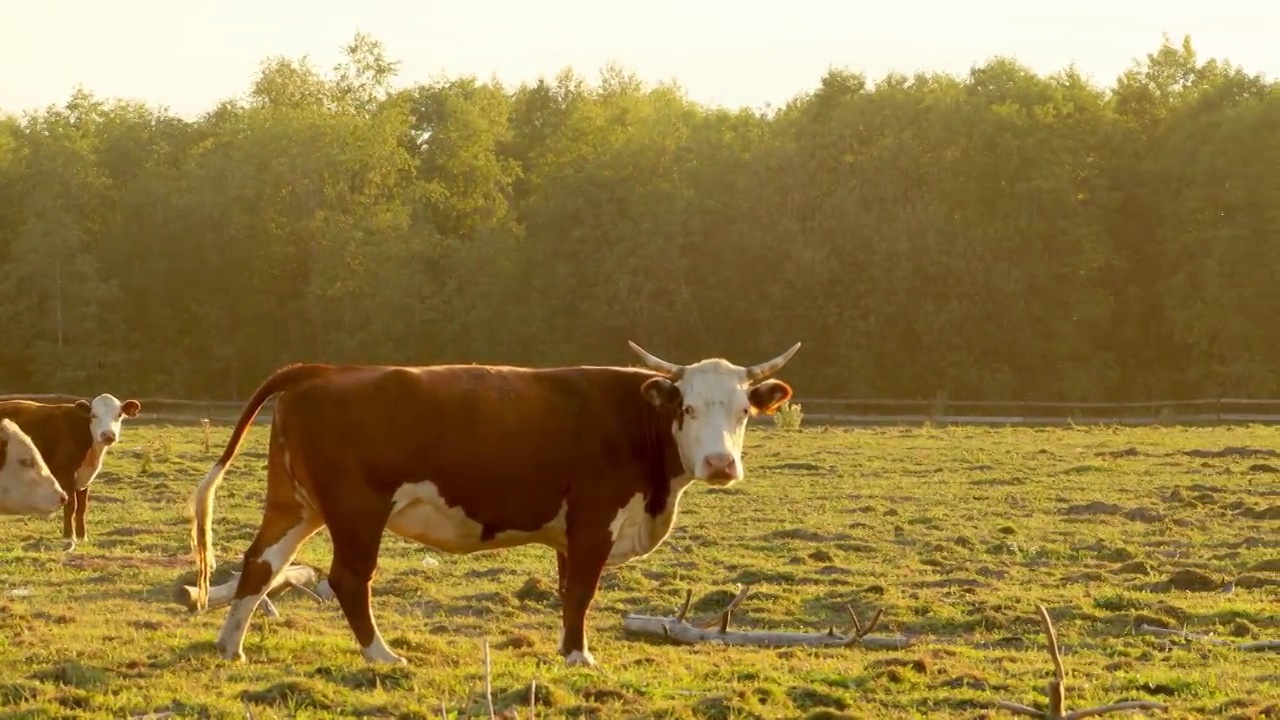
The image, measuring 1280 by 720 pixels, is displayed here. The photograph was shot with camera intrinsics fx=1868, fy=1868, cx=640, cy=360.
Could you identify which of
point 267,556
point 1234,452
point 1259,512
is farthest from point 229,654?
point 1234,452

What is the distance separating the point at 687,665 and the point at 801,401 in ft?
134

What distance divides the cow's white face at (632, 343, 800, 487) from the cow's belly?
85 centimetres

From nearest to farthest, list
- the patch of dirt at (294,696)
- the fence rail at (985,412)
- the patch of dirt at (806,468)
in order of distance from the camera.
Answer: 1. the patch of dirt at (294,696)
2. the patch of dirt at (806,468)
3. the fence rail at (985,412)

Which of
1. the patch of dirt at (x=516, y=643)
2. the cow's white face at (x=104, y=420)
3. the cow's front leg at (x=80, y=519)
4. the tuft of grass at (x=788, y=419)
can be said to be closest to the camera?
the patch of dirt at (x=516, y=643)

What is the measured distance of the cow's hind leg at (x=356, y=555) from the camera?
1016 cm

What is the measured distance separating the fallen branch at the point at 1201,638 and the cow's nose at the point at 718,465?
142 inches

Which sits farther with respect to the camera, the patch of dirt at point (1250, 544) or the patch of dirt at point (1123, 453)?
the patch of dirt at point (1123, 453)

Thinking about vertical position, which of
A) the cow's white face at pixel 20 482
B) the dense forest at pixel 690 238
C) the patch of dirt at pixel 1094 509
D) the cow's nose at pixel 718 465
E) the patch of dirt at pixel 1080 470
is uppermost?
the dense forest at pixel 690 238

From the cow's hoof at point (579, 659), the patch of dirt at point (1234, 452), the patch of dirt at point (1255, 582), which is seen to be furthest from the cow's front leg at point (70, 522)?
the patch of dirt at point (1234, 452)

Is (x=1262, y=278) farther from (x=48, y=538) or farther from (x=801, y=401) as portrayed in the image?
(x=48, y=538)

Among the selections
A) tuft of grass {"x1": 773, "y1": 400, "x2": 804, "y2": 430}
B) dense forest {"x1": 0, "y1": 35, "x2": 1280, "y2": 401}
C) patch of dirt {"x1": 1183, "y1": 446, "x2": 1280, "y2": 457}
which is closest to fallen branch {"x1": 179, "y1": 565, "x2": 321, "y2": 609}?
patch of dirt {"x1": 1183, "y1": 446, "x2": 1280, "y2": 457}

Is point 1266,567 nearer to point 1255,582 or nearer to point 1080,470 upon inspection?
point 1255,582

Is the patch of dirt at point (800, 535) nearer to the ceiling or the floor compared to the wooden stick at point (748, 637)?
nearer to the ceiling

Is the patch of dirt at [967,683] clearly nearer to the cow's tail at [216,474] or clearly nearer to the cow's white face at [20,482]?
the cow's tail at [216,474]
